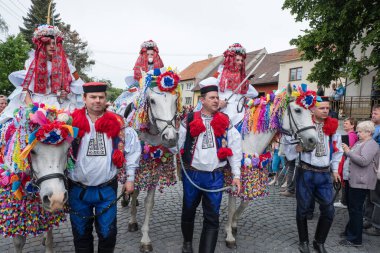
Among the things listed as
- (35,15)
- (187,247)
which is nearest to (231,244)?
(187,247)

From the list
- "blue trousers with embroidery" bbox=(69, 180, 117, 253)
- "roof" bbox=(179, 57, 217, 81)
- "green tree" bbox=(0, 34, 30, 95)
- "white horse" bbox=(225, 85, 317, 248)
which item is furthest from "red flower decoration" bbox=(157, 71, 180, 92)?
"roof" bbox=(179, 57, 217, 81)

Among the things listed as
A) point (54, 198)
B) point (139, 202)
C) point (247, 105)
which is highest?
point (247, 105)

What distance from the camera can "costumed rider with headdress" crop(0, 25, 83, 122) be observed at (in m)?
3.60

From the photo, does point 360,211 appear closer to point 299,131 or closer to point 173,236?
point 299,131

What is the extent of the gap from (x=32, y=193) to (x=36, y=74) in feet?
5.46

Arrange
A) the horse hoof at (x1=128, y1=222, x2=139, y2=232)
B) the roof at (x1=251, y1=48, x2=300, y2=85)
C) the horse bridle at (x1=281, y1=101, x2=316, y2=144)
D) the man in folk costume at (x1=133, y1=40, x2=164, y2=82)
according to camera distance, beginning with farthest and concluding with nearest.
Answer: the roof at (x1=251, y1=48, x2=300, y2=85) < the man in folk costume at (x1=133, y1=40, x2=164, y2=82) < the horse hoof at (x1=128, y1=222, x2=139, y2=232) < the horse bridle at (x1=281, y1=101, x2=316, y2=144)

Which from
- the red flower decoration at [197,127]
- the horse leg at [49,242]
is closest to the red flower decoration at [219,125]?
the red flower decoration at [197,127]

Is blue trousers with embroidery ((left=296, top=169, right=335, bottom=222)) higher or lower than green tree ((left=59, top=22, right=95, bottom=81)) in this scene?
lower

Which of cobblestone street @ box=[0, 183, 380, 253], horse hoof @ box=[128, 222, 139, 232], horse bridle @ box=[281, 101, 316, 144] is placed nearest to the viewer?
horse bridle @ box=[281, 101, 316, 144]

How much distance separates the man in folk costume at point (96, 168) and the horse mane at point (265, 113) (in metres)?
2.04

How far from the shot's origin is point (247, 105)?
4441 millimetres

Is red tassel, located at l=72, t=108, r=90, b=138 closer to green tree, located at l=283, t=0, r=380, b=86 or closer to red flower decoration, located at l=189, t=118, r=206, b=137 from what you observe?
red flower decoration, located at l=189, t=118, r=206, b=137

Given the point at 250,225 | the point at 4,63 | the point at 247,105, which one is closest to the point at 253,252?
the point at 250,225

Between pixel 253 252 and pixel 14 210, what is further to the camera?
pixel 253 252
